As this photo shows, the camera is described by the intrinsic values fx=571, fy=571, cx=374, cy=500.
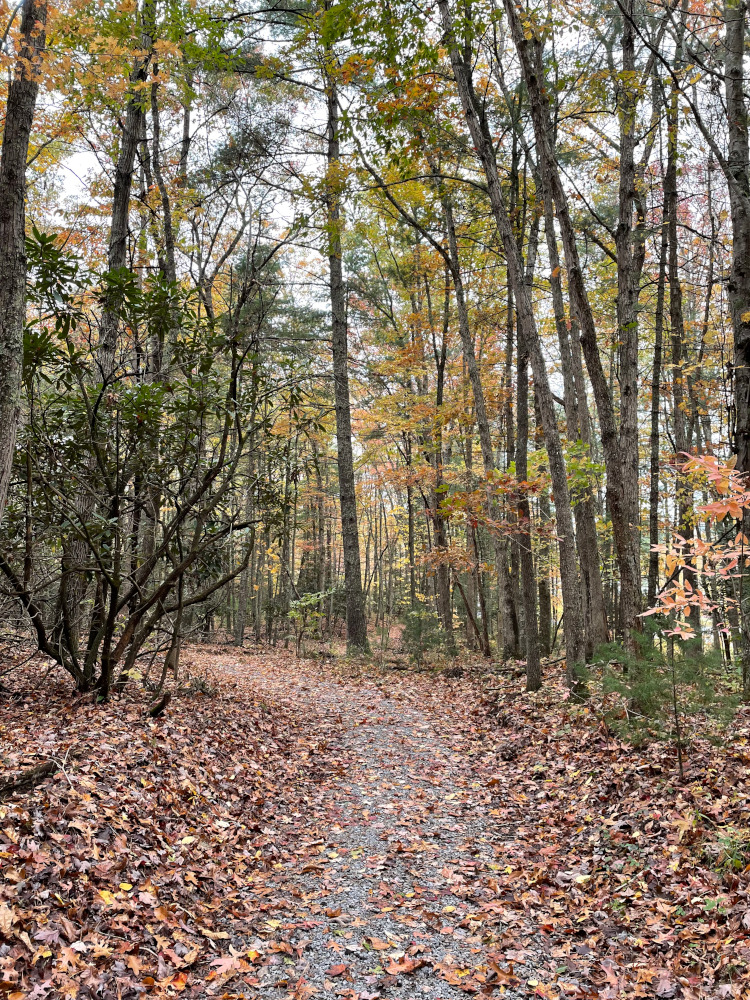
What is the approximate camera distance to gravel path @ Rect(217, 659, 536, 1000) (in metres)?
3.29

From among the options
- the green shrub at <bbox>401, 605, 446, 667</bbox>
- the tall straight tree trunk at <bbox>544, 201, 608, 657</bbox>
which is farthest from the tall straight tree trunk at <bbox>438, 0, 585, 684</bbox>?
the green shrub at <bbox>401, 605, 446, 667</bbox>

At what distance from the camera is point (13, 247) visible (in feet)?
12.8

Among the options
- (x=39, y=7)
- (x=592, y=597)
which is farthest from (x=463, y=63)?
(x=592, y=597)

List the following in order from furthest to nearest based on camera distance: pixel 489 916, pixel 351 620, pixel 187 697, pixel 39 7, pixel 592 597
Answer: pixel 351 620 < pixel 592 597 < pixel 187 697 < pixel 39 7 < pixel 489 916

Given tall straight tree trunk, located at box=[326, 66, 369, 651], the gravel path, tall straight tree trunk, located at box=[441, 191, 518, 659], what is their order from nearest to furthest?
1. the gravel path
2. tall straight tree trunk, located at box=[441, 191, 518, 659]
3. tall straight tree trunk, located at box=[326, 66, 369, 651]

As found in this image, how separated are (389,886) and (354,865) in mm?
404

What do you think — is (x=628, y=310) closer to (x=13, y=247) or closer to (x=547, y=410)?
(x=547, y=410)

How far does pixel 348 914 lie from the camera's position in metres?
3.89

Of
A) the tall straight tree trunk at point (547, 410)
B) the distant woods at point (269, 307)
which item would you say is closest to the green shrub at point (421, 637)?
the distant woods at point (269, 307)

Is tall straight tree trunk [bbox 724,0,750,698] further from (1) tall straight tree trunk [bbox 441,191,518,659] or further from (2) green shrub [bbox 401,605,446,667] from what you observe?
(2) green shrub [bbox 401,605,446,667]

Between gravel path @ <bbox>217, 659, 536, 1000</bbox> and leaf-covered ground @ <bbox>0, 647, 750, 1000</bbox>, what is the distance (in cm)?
2

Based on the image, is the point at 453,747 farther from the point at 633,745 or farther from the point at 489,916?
the point at 489,916

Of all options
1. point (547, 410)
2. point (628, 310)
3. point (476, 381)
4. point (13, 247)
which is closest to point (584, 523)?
point (547, 410)

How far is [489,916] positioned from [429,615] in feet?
35.0
